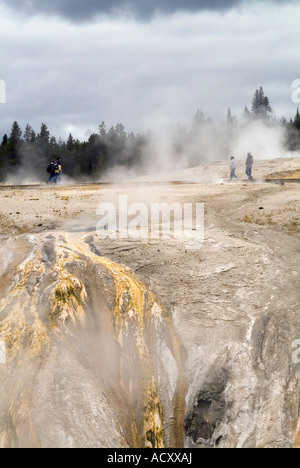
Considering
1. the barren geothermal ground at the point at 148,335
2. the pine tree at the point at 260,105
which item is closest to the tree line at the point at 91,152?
the pine tree at the point at 260,105

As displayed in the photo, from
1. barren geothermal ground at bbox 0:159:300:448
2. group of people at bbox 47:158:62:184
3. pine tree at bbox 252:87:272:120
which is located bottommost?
barren geothermal ground at bbox 0:159:300:448

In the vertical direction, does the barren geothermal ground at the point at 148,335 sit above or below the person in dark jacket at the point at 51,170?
below

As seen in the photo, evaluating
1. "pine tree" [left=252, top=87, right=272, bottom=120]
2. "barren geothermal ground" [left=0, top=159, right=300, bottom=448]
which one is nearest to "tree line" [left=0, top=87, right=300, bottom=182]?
"pine tree" [left=252, top=87, right=272, bottom=120]

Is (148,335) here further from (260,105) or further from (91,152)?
(260,105)

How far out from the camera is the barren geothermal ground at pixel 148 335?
408 inches

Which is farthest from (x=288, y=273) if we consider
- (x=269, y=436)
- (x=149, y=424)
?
(x=149, y=424)

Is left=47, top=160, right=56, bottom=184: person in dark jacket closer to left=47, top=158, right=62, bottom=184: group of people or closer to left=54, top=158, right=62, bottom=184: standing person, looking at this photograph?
left=47, top=158, right=62, bottom=184: group of people

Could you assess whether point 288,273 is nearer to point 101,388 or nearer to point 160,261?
point 160,261

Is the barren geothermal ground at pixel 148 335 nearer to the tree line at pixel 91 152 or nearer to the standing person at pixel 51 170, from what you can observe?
the standing person at pixel 51 170

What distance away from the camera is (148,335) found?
493 inches

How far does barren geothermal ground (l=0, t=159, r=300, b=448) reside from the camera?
10352 mm

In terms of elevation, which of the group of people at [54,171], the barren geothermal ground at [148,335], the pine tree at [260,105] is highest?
the pine tree at [260,105]

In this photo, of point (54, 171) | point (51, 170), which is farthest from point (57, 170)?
point (51, 170)

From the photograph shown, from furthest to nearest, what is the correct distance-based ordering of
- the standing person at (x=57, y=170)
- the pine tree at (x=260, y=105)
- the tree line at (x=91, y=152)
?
1. the pine tree at (x=260, y=105)
2. the tree line at (x=91, y=152)
3. the standing person at (x=57, y=170)
